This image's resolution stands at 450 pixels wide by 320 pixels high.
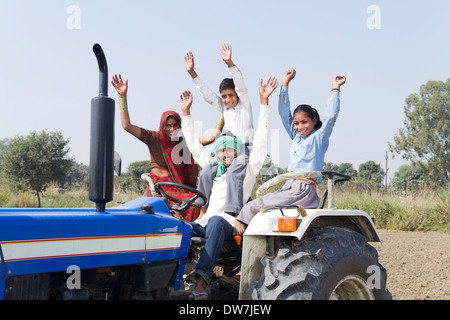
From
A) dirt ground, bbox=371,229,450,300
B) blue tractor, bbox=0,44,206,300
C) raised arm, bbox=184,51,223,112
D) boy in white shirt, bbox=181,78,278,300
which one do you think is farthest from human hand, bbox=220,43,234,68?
dirt ground, bbox=371,229,450,300

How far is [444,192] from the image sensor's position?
47.5 feet

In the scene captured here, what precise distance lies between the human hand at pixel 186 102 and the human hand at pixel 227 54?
1.69 feet

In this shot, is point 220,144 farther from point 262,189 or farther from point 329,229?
point 329,229

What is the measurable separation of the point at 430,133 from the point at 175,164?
3991 centimetres

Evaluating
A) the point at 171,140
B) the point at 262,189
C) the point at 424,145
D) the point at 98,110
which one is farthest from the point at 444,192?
the point at 424,145

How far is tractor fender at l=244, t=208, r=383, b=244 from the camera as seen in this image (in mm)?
2963

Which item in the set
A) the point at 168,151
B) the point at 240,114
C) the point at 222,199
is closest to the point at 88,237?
the point at 222,199

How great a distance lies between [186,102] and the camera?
470 cm

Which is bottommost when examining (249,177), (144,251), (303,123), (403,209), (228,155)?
(403,209)

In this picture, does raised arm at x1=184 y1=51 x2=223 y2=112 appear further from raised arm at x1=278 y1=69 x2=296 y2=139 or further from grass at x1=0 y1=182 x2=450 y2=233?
grass at x1=0 y1=182 x2=450 y2=233

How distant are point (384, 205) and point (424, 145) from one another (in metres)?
29.6

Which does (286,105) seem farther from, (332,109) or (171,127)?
(171,127)

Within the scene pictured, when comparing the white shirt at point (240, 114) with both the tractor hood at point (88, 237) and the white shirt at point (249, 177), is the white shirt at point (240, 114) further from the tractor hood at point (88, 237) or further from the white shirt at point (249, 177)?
the tractor hood at point (88, 237)

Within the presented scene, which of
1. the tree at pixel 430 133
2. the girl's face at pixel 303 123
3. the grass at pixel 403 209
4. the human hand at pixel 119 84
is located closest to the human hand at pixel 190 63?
the human hand at pixel 119 84
